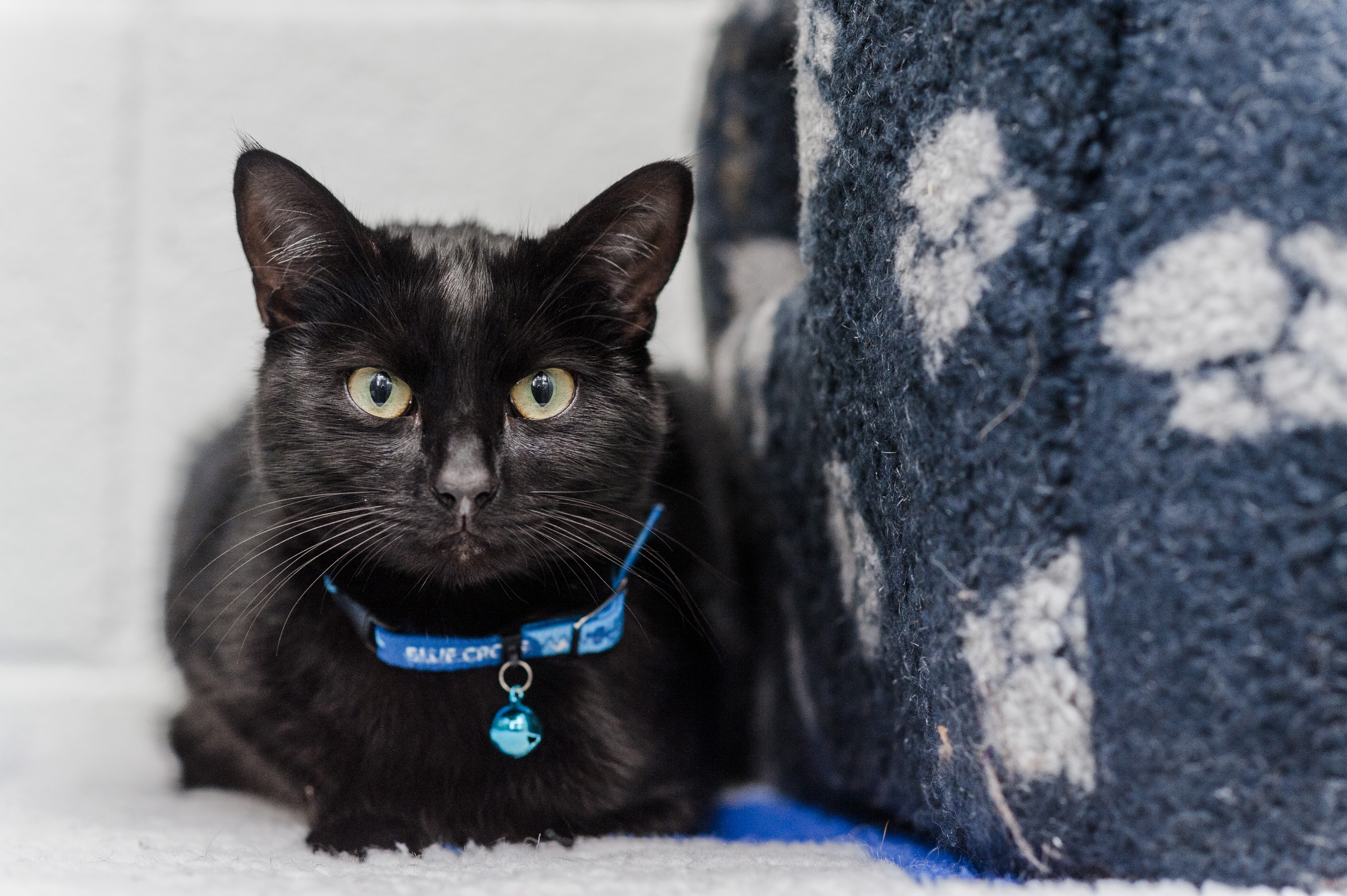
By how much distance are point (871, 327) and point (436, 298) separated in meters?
0.39

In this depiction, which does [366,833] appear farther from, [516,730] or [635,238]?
Answer: [635,238]

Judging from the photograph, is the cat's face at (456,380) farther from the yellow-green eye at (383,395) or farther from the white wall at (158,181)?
the white wall at (158,181)

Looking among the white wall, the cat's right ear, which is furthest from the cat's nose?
the white wall

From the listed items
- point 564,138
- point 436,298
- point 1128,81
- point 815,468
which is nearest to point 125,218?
point 564,138

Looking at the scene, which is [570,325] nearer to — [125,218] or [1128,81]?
[1128,81]

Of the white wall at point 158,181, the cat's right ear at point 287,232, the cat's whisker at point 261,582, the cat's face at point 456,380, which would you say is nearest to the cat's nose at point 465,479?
the cat's face at point 456,380

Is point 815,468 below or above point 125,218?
below

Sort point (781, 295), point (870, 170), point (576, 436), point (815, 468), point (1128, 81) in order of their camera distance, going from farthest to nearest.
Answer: point (781, 295)
point (815, 468)
point (576, 436)
point (870, 170)
point (1128, 81)

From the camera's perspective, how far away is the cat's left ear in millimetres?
899

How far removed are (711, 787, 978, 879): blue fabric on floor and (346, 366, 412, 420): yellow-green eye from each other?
54 cm

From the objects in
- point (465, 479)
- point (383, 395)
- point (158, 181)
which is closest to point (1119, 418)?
point (465, 479)

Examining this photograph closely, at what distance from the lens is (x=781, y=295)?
3.92ft

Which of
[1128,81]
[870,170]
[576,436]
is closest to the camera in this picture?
[1128,81]

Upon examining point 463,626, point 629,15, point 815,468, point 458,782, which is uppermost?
point 629,15
